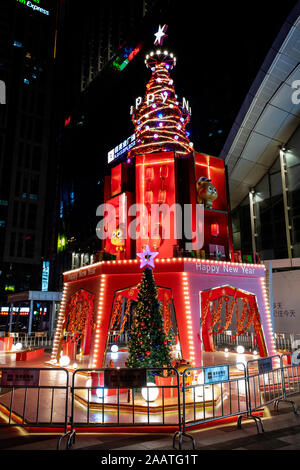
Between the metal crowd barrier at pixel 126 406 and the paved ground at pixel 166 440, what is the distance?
29 cm

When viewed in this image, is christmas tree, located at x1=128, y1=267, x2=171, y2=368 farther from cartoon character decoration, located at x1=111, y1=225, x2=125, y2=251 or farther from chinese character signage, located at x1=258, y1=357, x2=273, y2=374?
cartoon character decoration, located at x1=111, y1=225, x2=125, y2=251

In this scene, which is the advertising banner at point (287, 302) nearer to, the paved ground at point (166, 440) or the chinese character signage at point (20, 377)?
the paved ground at point (166, 440)

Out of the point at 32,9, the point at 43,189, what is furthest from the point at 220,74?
the point at 32,9

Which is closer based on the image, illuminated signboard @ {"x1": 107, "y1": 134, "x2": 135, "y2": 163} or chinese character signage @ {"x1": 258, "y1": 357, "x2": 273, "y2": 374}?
chinese character signage @ {"x1": 258, "y1": 357, "x2": 273, "y2": 374}

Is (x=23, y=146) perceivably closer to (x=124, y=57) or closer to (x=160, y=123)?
(x=124, y=57)

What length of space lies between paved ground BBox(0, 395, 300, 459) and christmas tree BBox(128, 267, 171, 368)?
2.77 metres

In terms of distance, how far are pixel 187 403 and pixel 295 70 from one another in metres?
21.4

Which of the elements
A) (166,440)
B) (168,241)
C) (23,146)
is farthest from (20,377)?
(23,146)

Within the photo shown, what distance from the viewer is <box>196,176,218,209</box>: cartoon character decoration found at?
14.9m

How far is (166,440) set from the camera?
6508mm

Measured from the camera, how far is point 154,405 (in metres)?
8.45

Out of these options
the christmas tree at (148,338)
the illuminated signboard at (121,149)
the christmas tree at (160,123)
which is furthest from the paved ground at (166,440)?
the illuminated signboard at (121,149)

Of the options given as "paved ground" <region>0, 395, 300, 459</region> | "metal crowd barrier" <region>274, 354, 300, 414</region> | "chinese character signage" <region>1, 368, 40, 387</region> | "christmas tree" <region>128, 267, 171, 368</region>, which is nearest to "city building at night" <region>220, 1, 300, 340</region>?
"metal crowd barrier" <region>274, 354, 300, 414</region>

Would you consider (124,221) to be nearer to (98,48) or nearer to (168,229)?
(168,229)
